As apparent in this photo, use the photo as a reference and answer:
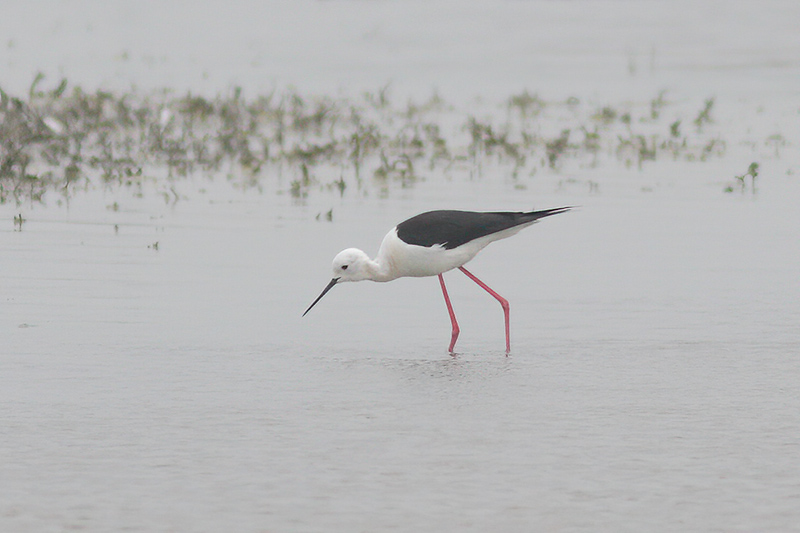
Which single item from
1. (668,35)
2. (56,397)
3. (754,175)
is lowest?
(56,397)

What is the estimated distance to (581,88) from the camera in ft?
65.8

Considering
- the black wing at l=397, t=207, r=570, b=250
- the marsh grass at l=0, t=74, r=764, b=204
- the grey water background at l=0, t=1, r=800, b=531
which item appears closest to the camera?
the grey water background at l=0, t=1, r=800, b=531

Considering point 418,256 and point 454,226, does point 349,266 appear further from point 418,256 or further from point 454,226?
point 454,226

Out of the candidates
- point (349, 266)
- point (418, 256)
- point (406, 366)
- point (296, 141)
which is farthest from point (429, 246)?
point (296, 141)

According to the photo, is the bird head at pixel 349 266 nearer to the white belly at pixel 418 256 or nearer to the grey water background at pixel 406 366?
the white belly at pixel 418 256

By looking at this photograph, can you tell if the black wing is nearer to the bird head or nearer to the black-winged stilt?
the black-winged stilt

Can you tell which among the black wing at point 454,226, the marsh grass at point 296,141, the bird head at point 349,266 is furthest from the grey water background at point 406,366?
the marsh grass at point 296,141

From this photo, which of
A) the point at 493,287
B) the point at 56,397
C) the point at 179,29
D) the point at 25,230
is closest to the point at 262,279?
the point at 493,287

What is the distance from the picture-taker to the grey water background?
4781mm

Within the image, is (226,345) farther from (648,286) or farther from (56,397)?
(648,286)

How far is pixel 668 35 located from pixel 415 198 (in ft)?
49.0

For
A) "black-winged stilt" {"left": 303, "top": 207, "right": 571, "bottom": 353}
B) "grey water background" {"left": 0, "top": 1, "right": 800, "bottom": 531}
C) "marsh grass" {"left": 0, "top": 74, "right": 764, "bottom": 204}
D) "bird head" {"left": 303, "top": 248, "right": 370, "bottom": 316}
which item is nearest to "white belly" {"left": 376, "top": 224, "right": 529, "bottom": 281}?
"black-winged stilt" {"left": 303, "top": 207, "right": 571, "bottom": 353}

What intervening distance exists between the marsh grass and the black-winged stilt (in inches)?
158

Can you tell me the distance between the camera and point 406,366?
6.78 meters
